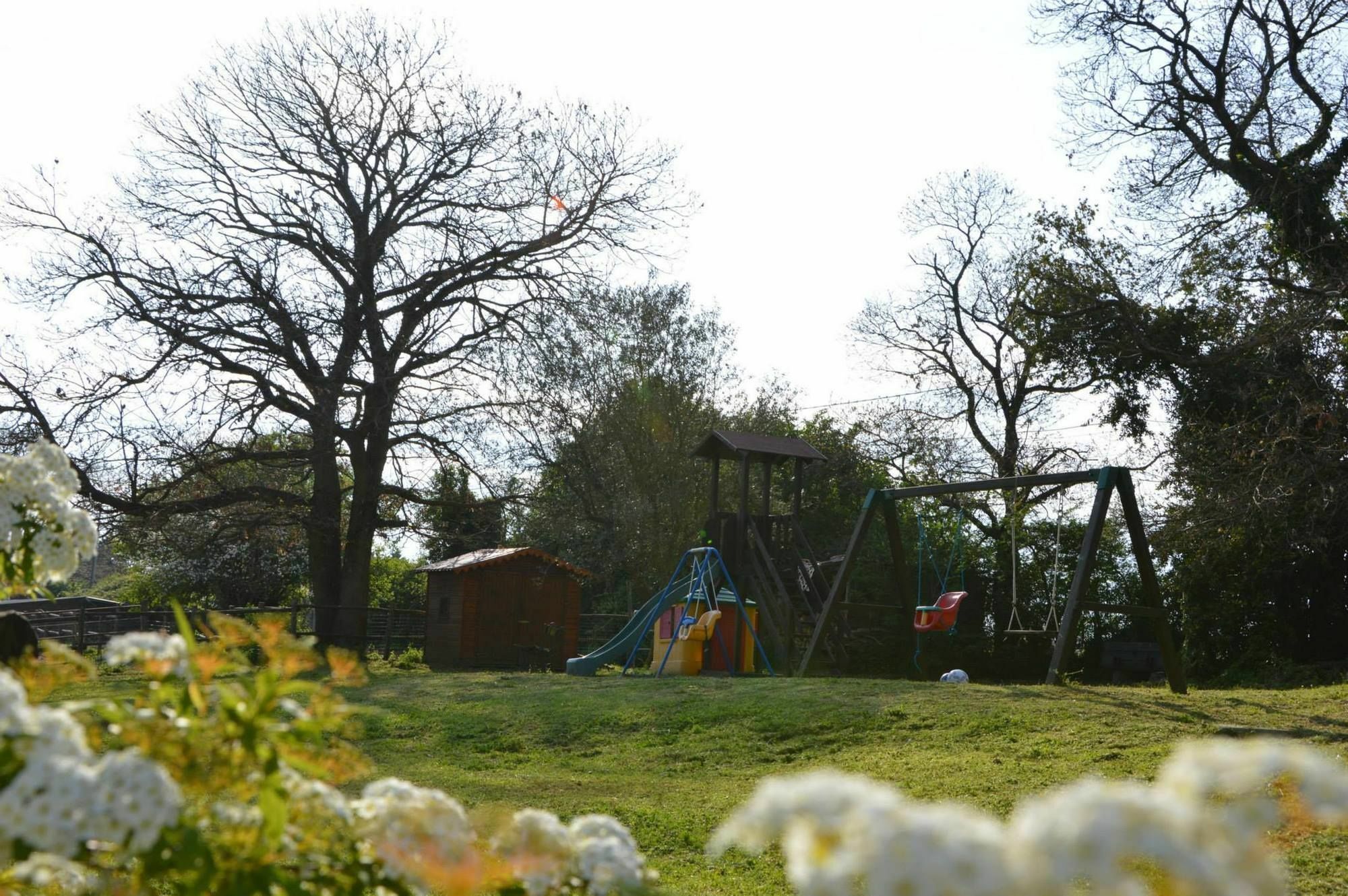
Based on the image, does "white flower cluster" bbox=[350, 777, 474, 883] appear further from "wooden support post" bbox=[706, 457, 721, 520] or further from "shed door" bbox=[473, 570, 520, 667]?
"shed door" bbox=[473, 570, 520, 667]

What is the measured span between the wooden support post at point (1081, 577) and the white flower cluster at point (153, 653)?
33.0 feet

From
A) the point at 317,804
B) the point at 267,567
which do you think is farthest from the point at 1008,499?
the point at 317,804

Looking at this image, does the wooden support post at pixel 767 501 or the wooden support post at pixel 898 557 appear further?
the wooden support post at pixel 767 501

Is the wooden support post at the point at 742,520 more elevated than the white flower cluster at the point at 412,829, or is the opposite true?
the wooden support post at the point at 742,520

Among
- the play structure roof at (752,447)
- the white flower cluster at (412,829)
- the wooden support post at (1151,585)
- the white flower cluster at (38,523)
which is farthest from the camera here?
the play structure roof at (752,447)

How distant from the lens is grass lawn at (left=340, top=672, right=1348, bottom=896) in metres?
6.37

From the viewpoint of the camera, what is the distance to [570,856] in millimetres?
1887

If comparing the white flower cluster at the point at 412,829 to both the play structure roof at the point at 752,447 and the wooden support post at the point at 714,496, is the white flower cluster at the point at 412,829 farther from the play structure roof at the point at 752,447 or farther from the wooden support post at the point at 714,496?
the wooden support post at the point at 714,496

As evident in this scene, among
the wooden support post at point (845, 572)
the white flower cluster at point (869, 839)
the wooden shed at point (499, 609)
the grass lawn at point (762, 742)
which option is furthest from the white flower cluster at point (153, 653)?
the wooden shed at point (499, 609)

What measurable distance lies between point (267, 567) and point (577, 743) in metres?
22.0

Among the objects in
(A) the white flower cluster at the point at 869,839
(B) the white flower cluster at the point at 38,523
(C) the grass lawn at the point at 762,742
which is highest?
(B) the white flower cluster at the point at 38,523

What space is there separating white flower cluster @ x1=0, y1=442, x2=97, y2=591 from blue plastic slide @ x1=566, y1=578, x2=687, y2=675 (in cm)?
1415

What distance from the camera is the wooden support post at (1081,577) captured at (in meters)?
11.0

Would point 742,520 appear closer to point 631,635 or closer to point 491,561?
point 631,635
